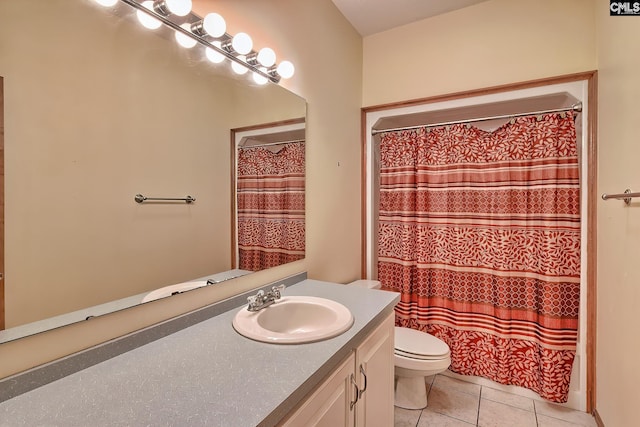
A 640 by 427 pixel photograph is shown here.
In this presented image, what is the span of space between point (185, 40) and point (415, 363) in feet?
6.45

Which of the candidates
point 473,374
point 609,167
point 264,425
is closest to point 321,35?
point 609,167

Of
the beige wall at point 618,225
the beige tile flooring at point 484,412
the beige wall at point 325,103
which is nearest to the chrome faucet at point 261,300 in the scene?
the beige wall at point 325,103

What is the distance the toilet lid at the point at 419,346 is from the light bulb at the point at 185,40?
1885 mm

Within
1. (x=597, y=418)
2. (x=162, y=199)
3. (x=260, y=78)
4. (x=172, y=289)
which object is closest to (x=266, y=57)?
(x=260, y=78)

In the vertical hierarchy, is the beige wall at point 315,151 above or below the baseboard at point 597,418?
above

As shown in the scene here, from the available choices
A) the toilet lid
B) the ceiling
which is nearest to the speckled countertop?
the toilet lid

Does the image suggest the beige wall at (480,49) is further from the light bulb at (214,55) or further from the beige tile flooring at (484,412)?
the beige tile flooring at (484,412)

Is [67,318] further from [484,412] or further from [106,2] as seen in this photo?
[484,412]

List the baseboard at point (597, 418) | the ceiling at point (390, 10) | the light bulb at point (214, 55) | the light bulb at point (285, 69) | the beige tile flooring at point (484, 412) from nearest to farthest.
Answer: the light bulb at point (214, 55)
the light bulb at point (285, 69)
the baseboard at point (597, 418)
the beige tile flooring at point (484, 412)
the ceiling at point (390, 10)

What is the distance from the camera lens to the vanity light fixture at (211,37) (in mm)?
1044

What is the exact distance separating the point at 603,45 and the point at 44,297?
2716mm

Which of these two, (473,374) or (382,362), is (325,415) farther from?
(473,374)

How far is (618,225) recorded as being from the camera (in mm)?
1485

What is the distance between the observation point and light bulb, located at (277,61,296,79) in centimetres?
156
